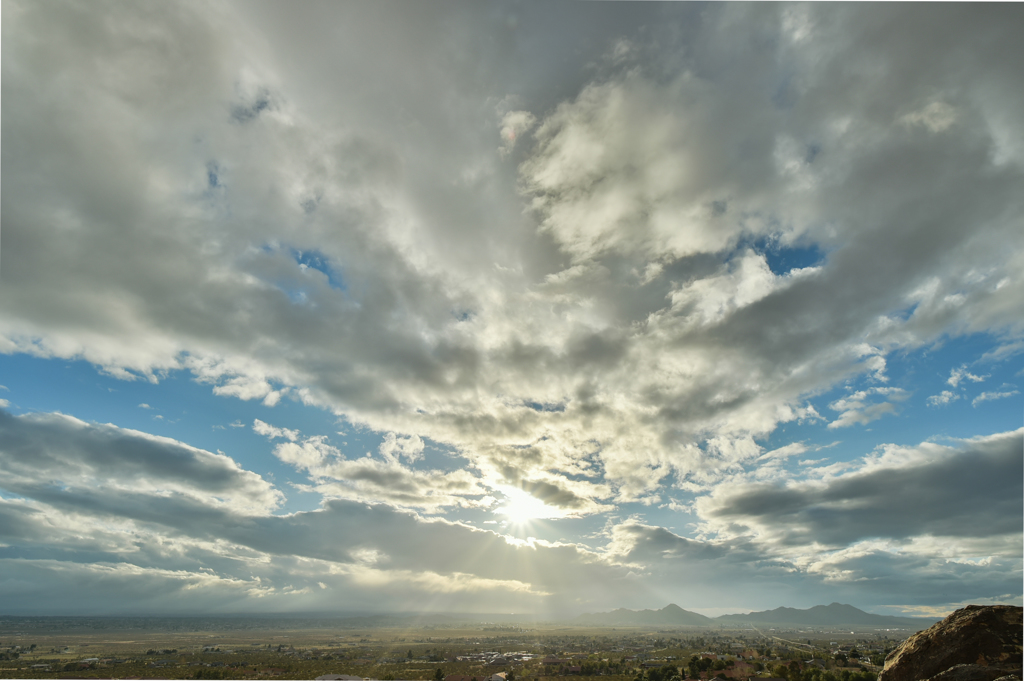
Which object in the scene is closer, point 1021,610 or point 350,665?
point 1021,610

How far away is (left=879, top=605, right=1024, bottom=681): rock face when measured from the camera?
9.85 m

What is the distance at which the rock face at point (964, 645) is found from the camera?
388 inches

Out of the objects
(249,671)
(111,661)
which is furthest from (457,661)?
(111,661)

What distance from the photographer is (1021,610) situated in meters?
10.7

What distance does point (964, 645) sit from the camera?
404 inches

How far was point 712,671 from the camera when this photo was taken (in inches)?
1774

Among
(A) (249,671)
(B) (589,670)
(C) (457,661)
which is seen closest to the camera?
(A) (249,671)

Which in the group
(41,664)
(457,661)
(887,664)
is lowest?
(457,661)

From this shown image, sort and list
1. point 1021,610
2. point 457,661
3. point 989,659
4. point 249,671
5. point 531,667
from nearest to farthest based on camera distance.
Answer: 1. point 989,659
2. point 1021,610
3. point 249,671
4. point 531,667
5. point 457,661

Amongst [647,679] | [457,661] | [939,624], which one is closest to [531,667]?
[457,661]

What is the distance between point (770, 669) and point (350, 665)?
58.0 meters

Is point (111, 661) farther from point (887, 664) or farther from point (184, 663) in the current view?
point (887, 664)

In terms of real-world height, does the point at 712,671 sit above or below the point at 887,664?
below

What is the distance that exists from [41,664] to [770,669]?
95414mm
